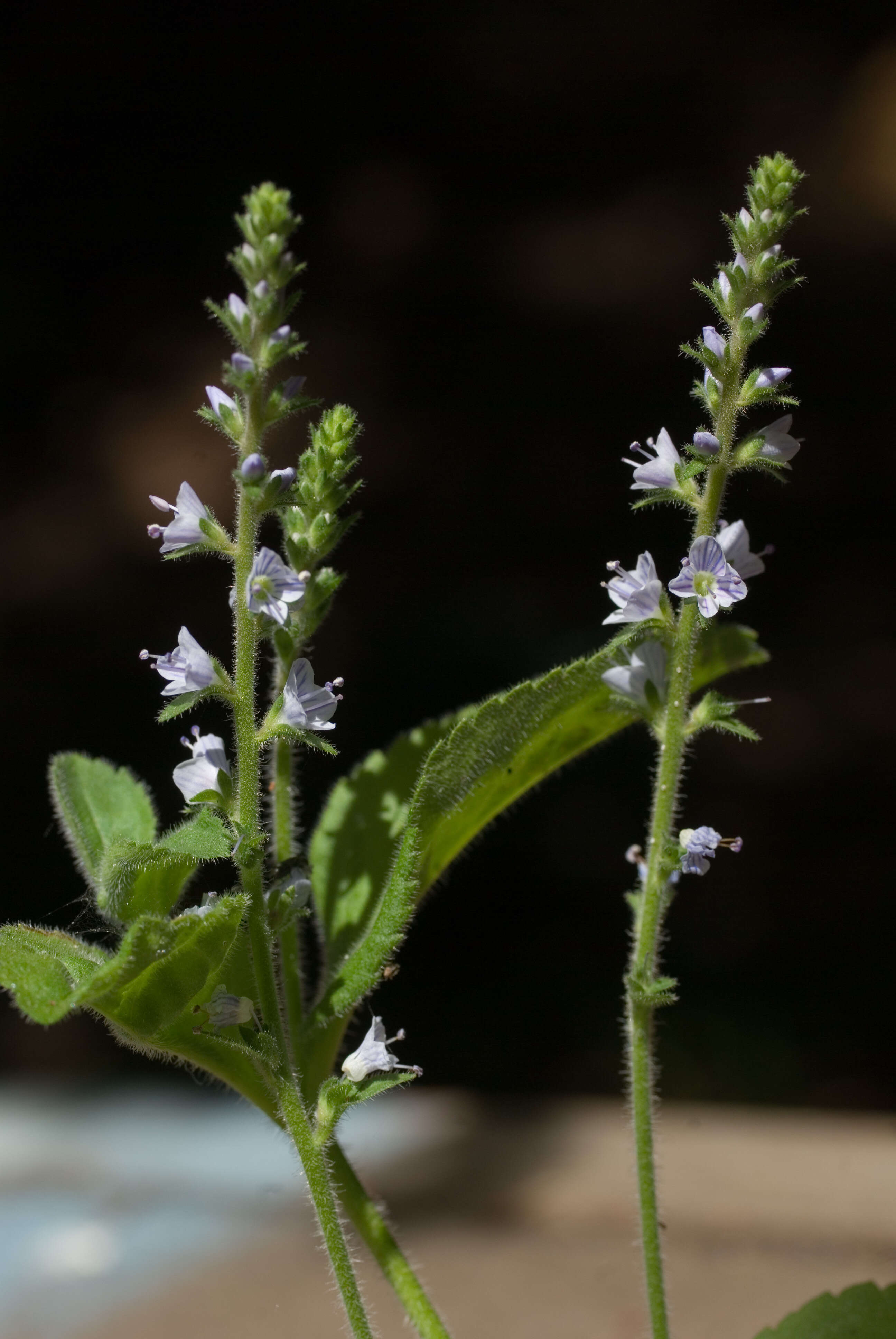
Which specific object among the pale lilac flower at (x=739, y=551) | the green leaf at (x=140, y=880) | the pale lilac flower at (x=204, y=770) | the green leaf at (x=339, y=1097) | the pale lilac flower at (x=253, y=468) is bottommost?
the green leaf at (x=339, y=1097)

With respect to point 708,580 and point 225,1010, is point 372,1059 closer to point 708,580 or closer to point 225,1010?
point 225,1010

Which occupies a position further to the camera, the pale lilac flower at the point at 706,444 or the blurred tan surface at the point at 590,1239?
the blurred tan surface at the point at 590,1239

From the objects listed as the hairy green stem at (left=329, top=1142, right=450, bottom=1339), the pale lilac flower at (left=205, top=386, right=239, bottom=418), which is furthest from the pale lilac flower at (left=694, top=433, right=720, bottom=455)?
the hairy green stem at (left=329, top=1142, right=450, bottom=1339)

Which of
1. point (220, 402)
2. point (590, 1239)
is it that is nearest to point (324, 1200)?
point (220, 402)

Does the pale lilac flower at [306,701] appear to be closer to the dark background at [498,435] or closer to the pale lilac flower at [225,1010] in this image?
the pale lilac flower at [225,1010]

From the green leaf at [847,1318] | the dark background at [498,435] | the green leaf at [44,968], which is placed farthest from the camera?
the dark background at [498,435]

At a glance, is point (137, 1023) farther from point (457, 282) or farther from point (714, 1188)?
point (457, 282)

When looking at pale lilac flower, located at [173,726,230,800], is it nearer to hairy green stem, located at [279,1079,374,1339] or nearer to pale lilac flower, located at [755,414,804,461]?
hairy green stem, located at [279,1079,374,1339]

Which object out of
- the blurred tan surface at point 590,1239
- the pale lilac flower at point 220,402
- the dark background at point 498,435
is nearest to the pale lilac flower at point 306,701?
the pale lilac flower at point 220,402
